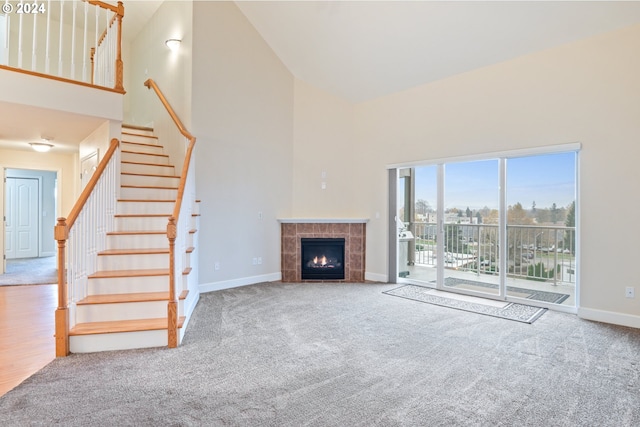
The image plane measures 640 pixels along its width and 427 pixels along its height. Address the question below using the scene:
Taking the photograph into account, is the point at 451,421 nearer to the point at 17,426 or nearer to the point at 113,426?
the point at 113,426

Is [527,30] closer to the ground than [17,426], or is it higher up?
higher up

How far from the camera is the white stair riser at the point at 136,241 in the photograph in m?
3.92

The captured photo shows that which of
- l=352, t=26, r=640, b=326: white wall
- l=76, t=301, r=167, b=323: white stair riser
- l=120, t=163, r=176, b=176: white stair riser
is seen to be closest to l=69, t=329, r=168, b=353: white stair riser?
l=76, t=301, r=167, b=323: white stair riser

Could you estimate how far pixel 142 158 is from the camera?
5.34 metres

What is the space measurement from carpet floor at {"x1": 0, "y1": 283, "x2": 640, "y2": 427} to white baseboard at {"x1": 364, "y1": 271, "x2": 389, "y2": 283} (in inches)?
75.4

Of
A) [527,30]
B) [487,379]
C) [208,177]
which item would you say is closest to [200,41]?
[208,177]

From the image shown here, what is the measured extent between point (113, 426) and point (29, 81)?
3.75 m

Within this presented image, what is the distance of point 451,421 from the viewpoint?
2.03m

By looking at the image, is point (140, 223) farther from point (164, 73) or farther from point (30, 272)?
point (30, 272)

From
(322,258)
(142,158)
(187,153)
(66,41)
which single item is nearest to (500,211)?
(322,258)

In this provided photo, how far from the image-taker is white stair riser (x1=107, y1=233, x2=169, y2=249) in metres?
3.92

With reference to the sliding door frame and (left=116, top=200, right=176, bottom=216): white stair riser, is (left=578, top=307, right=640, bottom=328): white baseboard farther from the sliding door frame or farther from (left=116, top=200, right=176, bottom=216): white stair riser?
(left=116, top=200, right=176, bottom=216): white stair riser

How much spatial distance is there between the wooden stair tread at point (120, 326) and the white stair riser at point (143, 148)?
10.4ft

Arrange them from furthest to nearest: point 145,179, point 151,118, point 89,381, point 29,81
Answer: point 151,118 < point 145,179 < point 29,81 < point 89,381
